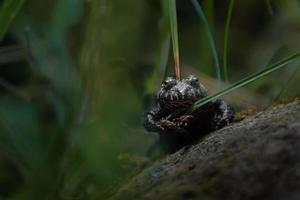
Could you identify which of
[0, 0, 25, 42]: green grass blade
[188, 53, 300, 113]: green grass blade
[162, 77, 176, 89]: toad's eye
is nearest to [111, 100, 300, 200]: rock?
[188, 53, 300, 113]: green grass blade

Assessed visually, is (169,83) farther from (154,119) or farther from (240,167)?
(240,167)

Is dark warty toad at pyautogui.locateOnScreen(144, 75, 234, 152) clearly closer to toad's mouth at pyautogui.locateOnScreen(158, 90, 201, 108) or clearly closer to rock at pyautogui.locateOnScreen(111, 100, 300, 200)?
toad's mouth at pyautogui.locateOnScreen(158, 90, 201, 108)

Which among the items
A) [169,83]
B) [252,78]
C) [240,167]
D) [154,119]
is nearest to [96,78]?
[154,119]

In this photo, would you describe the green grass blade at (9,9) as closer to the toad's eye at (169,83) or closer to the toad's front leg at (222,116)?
the toad's eye at (169,83)

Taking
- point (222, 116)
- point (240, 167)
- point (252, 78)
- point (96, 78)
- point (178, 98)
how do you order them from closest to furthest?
1. point (240, 167)
2. point (252, 78)
3. point (178, 98)
4. point (222, 116)
5. point (96, 78)

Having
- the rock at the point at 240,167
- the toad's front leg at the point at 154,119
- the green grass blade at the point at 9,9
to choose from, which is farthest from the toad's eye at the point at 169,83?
the green grass blade at the point at 9,9
